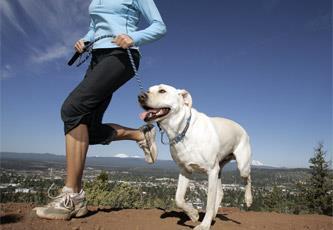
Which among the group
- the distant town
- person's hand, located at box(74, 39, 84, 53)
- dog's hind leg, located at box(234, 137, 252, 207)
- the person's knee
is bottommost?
the distant town

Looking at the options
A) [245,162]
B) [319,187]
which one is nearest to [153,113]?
[245,162]

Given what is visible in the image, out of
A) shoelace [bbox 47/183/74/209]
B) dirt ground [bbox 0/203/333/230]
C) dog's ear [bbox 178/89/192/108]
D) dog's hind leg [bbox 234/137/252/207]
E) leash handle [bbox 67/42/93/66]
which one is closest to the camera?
dirt ground [bbox 0/203/333/230]

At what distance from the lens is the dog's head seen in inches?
166

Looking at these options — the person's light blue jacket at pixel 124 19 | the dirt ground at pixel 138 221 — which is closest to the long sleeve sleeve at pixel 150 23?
the person's light blue jacket at pixel 124 19

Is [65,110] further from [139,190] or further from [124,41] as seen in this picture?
[139,190]

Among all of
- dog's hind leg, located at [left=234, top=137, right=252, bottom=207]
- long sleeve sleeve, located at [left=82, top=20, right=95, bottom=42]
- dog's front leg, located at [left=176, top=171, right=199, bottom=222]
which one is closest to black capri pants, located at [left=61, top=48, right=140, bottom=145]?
long sleeve sleeve, located at [left=82, top=20, right=95, bottom=42]

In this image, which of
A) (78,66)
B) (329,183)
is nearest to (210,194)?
(78,66)

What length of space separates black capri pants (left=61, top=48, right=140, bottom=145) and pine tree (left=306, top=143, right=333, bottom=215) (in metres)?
36.7

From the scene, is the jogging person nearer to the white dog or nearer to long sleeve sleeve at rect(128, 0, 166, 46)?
long sleeve sleeve at rect(128, 0, 166, 46)

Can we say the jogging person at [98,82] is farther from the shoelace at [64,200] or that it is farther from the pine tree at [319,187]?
the pine tree at [319,187]

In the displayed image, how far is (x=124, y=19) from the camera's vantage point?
175 inches

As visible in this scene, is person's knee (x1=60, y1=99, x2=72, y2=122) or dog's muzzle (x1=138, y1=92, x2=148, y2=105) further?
dog's muzzle (x1=138, y1=92, x2=148, y2=105)

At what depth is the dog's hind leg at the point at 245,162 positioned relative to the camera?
5.60 meters

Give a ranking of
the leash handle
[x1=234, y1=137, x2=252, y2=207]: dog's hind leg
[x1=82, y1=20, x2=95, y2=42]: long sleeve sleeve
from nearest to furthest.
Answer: the leash handle, [x1=82, y1=20, x2=95, y2=42]: long sleeve sleeve, [x1=234, y1=137, x2=252, y2=207]: dog's hind leg
